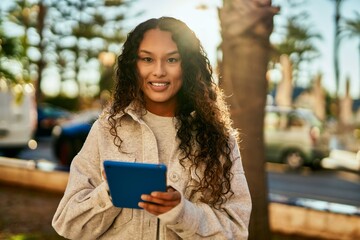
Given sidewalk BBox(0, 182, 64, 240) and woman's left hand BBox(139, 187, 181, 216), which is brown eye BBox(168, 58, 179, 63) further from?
sidewalk BBox(0, 182, 64, 240)

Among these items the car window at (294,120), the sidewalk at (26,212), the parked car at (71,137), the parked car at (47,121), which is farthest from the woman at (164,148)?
the parked car at (47,121)

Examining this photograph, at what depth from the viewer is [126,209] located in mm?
1890

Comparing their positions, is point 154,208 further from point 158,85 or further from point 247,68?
point 247,68

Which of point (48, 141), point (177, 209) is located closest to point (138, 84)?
point (177, 209)

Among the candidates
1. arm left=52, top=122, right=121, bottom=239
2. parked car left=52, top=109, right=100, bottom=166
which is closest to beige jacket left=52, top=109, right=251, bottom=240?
arm left=52, top=122, right=121, bottom=239

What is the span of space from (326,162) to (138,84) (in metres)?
15.2

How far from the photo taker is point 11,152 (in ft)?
40.0

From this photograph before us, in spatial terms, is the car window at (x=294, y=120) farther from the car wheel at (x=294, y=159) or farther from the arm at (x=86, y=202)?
the arm at (x=86, y=202)

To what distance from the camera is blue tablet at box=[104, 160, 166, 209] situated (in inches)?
60.8

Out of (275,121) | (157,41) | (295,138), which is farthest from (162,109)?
(275,121)

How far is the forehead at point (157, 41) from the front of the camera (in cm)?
201

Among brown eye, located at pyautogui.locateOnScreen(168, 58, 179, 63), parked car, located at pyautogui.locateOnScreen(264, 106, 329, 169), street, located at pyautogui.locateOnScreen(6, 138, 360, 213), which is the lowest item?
street, located at pyautogui.locateOnScreen(6, 138, 360, 213)

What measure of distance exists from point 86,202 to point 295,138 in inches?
518

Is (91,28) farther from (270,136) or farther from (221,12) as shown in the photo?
(221,12)
